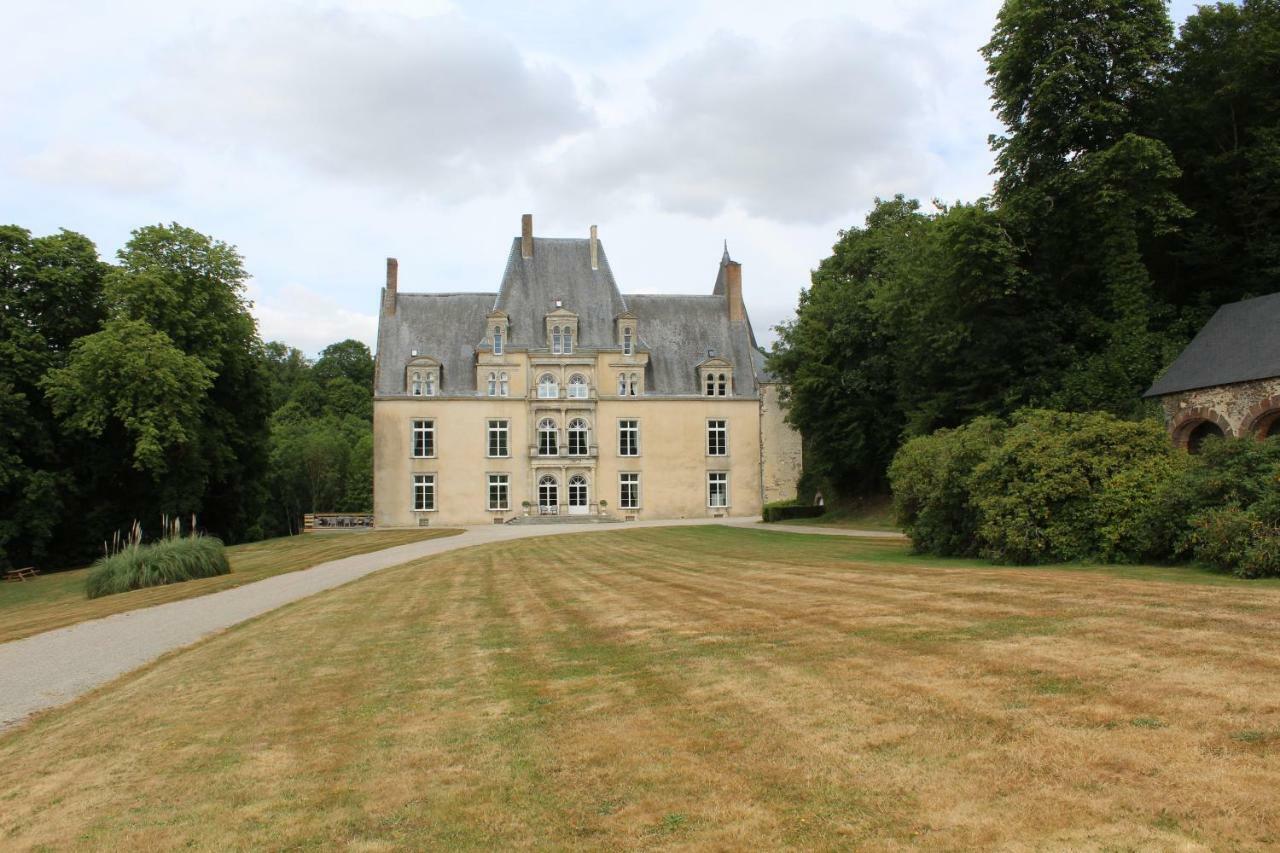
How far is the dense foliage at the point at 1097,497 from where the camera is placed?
508 inches

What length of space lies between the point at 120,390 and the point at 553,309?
22282 millimetres

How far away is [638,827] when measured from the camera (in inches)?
180

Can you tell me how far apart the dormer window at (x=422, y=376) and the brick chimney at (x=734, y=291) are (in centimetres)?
1676

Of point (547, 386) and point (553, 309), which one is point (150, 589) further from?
point (553, 309)

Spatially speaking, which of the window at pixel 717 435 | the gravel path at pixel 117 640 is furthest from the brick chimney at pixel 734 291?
the gravel path at pixel 117 640

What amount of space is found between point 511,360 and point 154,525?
745 inches

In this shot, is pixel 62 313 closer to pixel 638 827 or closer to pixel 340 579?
pixel 340 579

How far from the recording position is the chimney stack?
50.6 m

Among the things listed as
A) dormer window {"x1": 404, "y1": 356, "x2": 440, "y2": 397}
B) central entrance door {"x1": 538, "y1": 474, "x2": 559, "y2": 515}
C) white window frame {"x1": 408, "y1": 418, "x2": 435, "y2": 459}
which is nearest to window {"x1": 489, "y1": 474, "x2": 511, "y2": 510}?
central entrance door {"x1": 538, "y1": 474, "x2": 559, "y2": 515}

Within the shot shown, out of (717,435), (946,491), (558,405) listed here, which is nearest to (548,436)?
(558,405)

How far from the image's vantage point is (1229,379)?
22719 millimetres

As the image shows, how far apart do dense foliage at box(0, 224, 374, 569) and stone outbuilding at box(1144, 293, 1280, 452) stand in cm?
3230

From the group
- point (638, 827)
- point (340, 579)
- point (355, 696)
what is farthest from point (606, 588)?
point (638, 827)

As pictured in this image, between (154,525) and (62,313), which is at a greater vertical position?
(62,313)
